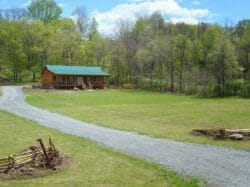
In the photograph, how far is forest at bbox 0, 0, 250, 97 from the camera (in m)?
67.2

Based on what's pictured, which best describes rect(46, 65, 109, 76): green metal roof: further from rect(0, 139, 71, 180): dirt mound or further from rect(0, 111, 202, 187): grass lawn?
rect(0, 139, 71, 180): dirt mound

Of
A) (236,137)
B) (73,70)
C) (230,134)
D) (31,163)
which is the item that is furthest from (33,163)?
(73,70)

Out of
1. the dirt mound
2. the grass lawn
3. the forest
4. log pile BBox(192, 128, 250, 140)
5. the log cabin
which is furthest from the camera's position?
the log cabin

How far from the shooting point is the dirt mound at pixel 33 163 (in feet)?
45.6

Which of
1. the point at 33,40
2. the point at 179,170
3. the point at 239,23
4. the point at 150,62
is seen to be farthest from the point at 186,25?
the point at 179,170

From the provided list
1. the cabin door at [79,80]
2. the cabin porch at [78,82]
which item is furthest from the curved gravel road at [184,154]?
the cabin door at [79,80]

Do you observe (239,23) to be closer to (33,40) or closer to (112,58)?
(112,58)

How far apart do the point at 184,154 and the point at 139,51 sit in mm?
69094

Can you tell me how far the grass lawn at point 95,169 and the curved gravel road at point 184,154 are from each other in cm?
83

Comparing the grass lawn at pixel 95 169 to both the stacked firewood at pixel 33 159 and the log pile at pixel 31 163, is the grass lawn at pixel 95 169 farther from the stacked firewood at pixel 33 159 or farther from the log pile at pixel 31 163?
the stacked firewood at pixel 33 159

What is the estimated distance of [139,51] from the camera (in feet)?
283

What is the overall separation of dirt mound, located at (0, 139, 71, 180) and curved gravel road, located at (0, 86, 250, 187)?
404 centimetres

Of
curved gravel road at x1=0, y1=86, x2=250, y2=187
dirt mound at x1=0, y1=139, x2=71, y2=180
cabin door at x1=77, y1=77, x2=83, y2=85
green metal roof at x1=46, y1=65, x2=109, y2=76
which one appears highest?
green metal roof at x1=46, y1=65, x2=109, y2=76

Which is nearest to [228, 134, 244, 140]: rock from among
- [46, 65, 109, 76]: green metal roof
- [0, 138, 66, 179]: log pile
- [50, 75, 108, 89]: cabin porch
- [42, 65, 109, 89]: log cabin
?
[0, 138, 66, 179]: log pile
